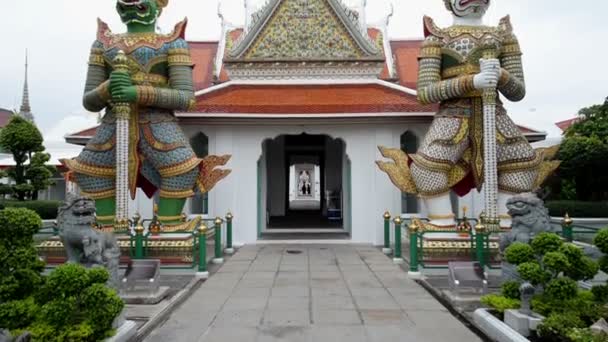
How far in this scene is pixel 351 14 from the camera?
44.6 ft

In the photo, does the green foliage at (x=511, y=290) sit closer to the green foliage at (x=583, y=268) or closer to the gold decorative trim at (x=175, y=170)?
the green foliage at (x=583, y=268)

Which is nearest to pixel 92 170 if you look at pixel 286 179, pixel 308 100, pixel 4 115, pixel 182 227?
pixel 182 227

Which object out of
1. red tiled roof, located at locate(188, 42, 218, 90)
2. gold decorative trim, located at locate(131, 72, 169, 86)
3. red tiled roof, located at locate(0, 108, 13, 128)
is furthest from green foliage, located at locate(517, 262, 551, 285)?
red tiled roof, located at locate(0, 108, 13, 128)

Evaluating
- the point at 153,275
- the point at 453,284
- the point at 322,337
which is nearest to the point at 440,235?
the point at 453,284

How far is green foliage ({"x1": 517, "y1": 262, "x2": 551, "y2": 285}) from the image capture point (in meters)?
4.69

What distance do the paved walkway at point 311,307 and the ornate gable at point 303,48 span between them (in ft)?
18.8

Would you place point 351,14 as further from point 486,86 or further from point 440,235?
point 440,235

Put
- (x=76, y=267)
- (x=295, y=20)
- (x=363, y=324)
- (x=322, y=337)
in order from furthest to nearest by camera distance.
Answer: (x=295, y=20)
(x=363, y=324)
(x=322, y=337)
(x=76, y=267)

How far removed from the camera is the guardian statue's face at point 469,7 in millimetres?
8883

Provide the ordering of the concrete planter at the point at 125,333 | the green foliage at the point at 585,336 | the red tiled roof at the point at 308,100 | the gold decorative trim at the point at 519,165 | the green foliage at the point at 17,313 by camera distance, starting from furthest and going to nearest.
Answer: the red tiled roof at the point at 308,100 → the gold decorative trim at the point at 519,165 → the concrete planter at the point at 125,333 → the green foliage at the point at 17,313 → the green foliage at the point at 585,336

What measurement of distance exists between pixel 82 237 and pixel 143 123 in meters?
3.54

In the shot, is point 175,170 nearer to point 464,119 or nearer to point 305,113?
point 305,113

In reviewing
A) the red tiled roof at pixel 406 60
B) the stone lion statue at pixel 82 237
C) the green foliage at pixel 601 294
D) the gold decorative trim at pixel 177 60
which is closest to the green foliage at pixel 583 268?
the green foliage at pixel 601 294

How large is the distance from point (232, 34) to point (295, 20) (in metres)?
4.52
